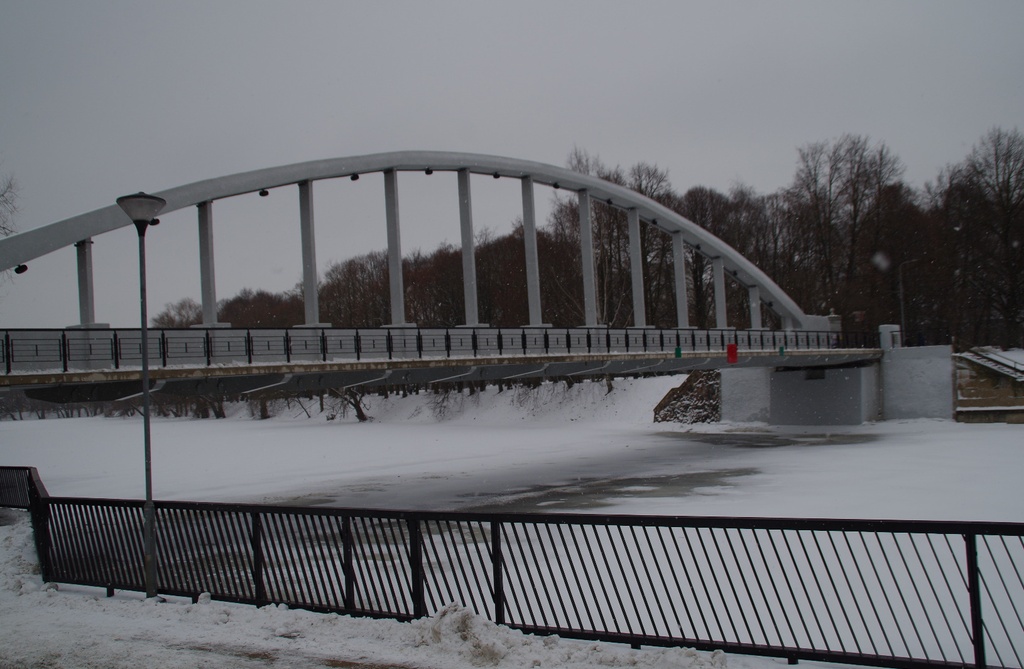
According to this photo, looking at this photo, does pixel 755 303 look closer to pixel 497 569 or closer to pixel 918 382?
pixel 918 382

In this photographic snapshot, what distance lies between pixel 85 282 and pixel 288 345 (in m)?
5.46

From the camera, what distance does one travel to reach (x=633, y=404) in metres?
57.9

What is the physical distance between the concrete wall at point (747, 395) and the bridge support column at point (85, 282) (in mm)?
39739

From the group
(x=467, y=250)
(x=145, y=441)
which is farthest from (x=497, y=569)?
(x=467, y=250)

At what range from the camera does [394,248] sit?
29953 mm

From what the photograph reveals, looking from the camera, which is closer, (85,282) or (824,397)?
(85,282)

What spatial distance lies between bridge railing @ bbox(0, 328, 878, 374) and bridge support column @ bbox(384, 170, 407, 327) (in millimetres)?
2071

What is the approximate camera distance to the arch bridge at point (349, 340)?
19125 mm

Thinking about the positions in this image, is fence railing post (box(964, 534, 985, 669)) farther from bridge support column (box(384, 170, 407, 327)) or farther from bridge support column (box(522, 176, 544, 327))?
bridge support column (box(522, 176, 544, 327))

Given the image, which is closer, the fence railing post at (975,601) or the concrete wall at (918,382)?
the fence railing post at (975,601)

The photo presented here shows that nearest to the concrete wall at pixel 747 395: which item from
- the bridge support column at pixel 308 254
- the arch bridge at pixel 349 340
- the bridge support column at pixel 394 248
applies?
the arch bridge at pixel 349 340

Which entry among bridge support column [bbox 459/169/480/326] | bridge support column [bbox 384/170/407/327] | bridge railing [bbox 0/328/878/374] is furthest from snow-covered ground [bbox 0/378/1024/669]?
bridge support column [bbox 459/169/480/326]

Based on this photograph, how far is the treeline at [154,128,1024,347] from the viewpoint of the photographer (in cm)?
5506

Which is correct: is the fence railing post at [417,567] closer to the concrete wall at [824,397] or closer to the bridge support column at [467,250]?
the bridge support column at [467,250]
